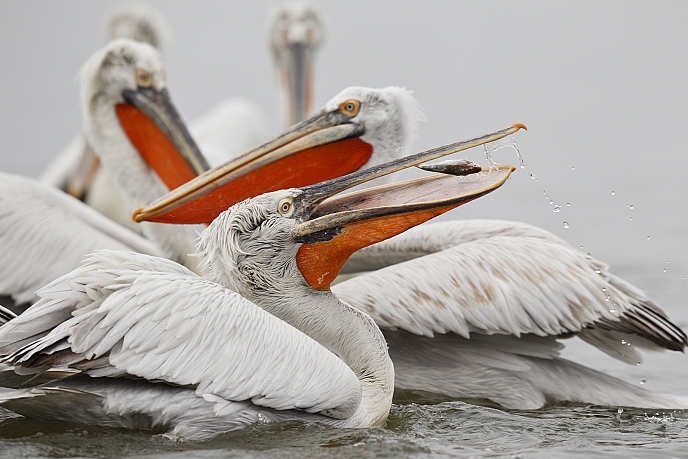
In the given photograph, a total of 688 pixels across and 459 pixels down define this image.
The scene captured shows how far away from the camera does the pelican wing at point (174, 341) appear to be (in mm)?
3344

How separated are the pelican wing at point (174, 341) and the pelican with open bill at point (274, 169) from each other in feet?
3.72

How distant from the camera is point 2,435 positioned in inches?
142

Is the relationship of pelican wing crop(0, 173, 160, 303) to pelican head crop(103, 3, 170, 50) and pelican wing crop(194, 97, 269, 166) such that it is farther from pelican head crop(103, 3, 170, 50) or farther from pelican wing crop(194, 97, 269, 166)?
pelican head crop(103, 3, 170, 50)

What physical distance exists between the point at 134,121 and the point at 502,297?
265 cm

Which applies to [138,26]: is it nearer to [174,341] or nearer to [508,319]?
[508,319]

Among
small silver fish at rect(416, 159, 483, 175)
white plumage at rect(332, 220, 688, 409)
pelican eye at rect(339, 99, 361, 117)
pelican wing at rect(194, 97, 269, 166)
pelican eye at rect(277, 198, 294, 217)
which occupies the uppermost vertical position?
pelican wing at rect(194, 97, 269, 166)

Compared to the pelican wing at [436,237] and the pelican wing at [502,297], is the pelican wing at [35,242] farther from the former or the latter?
the pelican wing at [502,297]

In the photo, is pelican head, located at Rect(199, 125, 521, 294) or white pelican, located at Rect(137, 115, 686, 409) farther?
white pelican, located at Rect(137, 115, 686, 409)

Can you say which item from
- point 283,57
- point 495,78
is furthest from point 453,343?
point 495,78

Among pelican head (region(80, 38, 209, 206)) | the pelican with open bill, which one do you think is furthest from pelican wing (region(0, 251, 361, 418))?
pelican head (region(80, 38, 209, 206))

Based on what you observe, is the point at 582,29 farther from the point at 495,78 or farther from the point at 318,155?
the point at 318,155

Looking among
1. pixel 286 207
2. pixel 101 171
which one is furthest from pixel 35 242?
pixel 101 171

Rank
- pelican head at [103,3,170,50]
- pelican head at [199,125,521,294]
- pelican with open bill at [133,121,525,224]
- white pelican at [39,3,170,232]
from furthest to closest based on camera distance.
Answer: pelican head at [103,3,170,50]
white pelican at [39,3,170,232]
pelican with open bill at [133,121,525,224]
pelican head at [199,125,521,294]

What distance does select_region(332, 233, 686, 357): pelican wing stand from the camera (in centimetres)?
434
